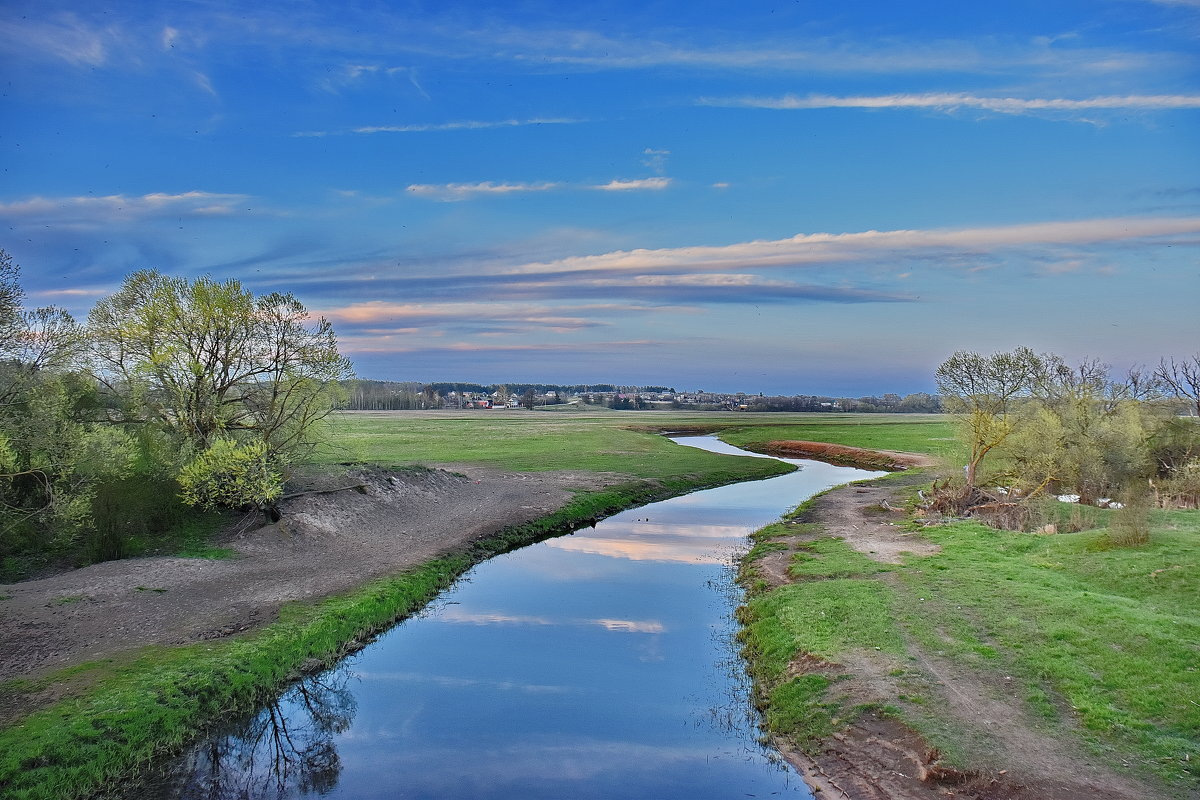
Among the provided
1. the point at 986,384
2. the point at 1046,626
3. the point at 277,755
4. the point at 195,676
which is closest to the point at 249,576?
the point at 195,676

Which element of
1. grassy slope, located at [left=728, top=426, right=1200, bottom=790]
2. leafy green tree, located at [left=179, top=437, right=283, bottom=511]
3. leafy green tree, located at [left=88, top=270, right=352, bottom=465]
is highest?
leafy green tree, located at [left=88, top=270, right=352, bottom=465]

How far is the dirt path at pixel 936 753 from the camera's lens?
11688 mm

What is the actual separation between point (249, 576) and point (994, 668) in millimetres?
21313

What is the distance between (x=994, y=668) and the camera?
1599 cm

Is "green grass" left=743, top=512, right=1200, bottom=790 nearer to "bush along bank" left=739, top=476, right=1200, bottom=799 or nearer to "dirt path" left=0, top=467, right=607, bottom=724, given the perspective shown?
"bush along bank" left=739, top=476, right=1200, bottom=799

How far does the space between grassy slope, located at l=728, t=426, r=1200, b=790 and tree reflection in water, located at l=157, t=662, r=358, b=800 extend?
29.8ft

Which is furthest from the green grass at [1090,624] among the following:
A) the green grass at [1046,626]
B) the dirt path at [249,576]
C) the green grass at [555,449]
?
the green grass at [555,449]

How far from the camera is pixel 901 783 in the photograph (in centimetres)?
1234

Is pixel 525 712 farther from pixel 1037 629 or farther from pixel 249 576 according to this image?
pixel 249 576

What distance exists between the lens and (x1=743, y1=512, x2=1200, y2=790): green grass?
44.1ft

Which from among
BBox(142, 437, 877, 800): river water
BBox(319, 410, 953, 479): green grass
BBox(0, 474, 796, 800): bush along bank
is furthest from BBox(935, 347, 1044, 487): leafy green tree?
BBox(0, 474, 796, 800): bush along bank

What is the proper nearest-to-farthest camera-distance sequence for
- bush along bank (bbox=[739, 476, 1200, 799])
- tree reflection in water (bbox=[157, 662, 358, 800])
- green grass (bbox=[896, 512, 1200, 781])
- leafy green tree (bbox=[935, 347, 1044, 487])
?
bush along bank (bbox=[739, 476, 1200, 799]), tree reflection in water (bbox=[157, 662, 358, 800]), green grass (bbox=[896, 512, 1200, 781]), leafy green tree (bbox=[935, 347, 1044, 487])

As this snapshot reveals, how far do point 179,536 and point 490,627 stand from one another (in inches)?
517

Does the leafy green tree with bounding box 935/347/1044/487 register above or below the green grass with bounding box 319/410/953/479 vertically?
above
